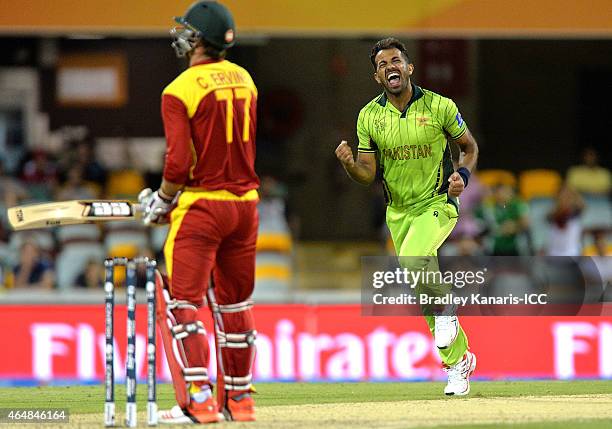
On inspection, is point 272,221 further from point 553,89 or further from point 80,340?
point 553,89

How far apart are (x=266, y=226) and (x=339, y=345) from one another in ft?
9.54

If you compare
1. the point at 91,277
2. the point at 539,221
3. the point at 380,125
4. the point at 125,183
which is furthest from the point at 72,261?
the point at 380,125

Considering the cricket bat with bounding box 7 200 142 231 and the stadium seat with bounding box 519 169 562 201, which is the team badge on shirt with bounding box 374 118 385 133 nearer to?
the cricket bat with bounding box 7 200 142 231

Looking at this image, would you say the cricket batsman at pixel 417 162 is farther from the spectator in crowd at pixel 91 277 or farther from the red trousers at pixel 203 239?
the spectator in crowd at pixel 91 277

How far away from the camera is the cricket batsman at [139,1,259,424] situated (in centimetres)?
671

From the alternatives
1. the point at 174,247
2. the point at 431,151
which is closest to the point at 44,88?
the point at 431,151

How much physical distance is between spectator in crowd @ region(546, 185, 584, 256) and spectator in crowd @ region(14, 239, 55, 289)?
200 inches

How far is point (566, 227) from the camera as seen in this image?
1438 cm

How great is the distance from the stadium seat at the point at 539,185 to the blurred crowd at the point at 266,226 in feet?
0.04

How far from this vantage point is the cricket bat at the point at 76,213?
6980 millimetres

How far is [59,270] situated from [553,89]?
8.75 metres

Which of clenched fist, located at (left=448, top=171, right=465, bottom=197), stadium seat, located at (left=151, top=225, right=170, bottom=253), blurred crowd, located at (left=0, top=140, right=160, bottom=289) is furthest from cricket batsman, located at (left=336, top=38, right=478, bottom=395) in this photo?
stadium seat, located at (left=151, top=225, right=170, bottom=253)

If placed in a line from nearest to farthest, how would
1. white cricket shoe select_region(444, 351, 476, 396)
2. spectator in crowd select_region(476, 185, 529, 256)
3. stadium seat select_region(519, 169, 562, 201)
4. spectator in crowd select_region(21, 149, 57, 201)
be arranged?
1. white cricket shoe select_region(444, 351, 476, 396)
2. spectator in crowd select_region(476, 185, 529, 256)
3. spectator in crowd select_region(21, 149, 57, 201)
4. stadium seat select_region(519, 169, 562, 201)

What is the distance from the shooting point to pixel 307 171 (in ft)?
61.8
